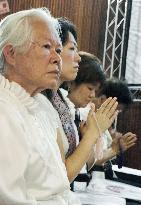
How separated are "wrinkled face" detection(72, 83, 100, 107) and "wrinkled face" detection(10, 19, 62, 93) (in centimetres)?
96

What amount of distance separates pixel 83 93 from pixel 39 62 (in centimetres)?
102

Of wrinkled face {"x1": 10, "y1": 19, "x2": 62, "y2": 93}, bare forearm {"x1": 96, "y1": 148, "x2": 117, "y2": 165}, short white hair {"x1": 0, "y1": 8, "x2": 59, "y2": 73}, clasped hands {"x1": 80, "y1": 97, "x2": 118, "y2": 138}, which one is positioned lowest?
bare forearm {"x1": 96, "y1": 148, "x2": 117, "y2": 165}

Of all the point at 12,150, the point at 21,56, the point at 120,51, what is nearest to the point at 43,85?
the point at 21,56

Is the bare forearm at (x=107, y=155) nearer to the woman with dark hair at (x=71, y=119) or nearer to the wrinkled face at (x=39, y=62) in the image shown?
the woman with dark hair at (x=71, y=119)

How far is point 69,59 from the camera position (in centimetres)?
165

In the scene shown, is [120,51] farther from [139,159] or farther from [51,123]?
[51,123]

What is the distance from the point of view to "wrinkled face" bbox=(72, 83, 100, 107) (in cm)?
220

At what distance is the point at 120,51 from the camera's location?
4.03 m

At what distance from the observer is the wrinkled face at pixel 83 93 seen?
220 centimetres

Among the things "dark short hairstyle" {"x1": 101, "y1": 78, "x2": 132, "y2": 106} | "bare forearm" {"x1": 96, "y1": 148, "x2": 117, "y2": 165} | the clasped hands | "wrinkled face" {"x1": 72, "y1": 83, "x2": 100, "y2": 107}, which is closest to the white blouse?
the clasped hands

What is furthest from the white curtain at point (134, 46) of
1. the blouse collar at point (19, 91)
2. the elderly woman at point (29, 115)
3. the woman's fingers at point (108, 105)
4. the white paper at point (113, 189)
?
the blouse collar at point (19, 91)

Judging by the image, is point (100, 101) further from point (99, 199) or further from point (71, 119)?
point (99, 199)

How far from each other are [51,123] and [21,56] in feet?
0.89

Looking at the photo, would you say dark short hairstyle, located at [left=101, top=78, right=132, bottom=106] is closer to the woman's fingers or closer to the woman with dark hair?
the woman with dark hair
